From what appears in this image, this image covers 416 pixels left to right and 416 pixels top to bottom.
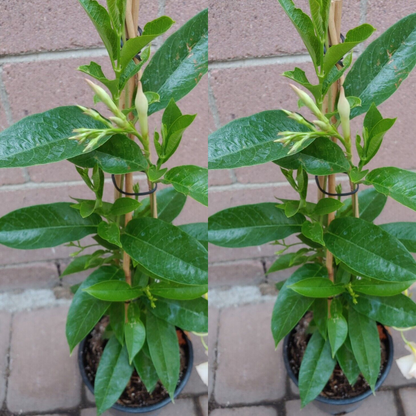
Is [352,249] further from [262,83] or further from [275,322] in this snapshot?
[262,83]

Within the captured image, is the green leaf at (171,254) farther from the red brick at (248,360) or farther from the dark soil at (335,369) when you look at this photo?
the red brick at (248,360)

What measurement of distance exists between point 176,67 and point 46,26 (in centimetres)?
48

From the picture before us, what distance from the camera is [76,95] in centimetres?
95

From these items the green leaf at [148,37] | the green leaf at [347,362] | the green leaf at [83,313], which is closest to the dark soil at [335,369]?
the green leaf at [347,362]

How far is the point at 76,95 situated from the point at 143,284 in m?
0.48

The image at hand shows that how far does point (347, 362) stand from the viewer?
0.77 metres

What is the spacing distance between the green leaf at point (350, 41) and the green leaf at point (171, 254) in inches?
10.2

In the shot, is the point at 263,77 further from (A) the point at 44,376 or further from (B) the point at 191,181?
(A) the point at 44,376

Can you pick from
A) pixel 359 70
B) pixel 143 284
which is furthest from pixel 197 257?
pixel 359 70

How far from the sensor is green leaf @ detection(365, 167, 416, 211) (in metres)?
0.48

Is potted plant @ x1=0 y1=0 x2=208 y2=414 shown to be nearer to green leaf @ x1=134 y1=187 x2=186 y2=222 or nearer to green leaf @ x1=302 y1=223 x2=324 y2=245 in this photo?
green leaf @ x1=134 y1=187 x2=186 y2=222

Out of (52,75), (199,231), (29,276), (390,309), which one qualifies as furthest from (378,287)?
(29,276)

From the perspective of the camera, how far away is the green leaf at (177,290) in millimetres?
627

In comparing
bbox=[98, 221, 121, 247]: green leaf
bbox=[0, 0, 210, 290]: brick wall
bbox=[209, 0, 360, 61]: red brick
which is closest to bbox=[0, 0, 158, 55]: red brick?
bbox=[0, 0, 210, 290]: brick wall
